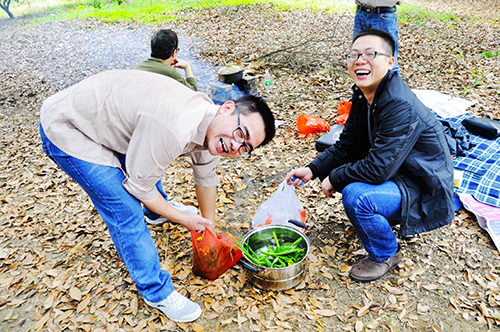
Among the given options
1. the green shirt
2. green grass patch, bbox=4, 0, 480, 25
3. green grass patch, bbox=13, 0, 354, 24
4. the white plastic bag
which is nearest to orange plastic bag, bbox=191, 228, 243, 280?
the white plastic bag

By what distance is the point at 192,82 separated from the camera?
17.0 feet

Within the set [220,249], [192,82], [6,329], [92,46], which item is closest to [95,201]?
[220,249]

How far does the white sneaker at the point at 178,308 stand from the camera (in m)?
2.77

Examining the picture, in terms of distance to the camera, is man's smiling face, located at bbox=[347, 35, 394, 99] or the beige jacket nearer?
the beige jacket

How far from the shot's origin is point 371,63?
2.74 m

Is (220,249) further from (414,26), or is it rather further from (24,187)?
(414,26)

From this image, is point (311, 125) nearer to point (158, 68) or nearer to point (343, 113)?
point (343, 113)

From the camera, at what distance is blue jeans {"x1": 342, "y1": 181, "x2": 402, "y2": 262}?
2.74 metres

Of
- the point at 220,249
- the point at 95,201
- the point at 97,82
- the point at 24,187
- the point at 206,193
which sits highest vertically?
the point at 97,82

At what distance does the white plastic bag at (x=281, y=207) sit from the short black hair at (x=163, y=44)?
2450 millimetres

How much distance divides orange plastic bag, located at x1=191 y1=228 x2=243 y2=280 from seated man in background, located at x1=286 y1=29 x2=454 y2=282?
1.07 metres

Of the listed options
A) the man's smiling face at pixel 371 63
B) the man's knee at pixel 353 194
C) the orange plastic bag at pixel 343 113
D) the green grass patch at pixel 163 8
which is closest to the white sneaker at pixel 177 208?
the man's knee at pixel 353 194

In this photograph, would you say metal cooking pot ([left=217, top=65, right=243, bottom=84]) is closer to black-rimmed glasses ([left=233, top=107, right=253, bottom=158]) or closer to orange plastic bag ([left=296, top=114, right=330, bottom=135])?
orange plastic bag ([left=296, top=114, right=330, bottom=135])

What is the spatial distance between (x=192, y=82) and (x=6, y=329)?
143 inches
